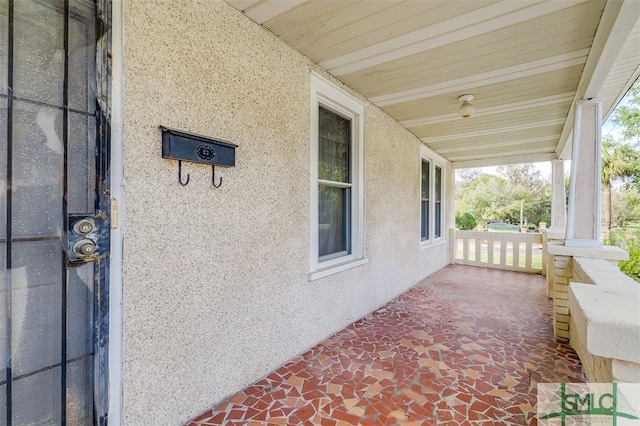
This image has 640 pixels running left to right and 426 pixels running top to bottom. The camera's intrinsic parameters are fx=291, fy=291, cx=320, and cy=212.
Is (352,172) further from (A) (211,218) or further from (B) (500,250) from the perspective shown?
(B) (500,250)

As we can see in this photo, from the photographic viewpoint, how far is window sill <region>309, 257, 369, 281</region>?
2.65m

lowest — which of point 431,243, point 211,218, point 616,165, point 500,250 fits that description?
point 500,250

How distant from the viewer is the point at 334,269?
9.48 feet

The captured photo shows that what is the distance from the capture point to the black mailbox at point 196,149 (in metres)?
1.57

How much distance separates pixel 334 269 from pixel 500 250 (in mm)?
5316

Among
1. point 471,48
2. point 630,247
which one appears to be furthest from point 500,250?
point 471,48

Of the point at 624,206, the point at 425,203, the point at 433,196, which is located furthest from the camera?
the point at 624,206

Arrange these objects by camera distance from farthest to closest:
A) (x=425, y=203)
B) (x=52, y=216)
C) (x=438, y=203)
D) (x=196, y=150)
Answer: (x=438, y=203)
(x=425, y=203)
(x=196, y=150)
(x=52, y=216)

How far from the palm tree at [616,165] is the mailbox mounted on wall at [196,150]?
14.8 metres

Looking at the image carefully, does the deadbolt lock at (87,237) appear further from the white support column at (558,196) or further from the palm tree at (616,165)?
the palm tree at (616,165)

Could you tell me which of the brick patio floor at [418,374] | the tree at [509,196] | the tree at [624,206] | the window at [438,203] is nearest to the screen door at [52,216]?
the brick patio floor at [418,374]

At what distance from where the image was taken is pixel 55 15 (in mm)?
1285

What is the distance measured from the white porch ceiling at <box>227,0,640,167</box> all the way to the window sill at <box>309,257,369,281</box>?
1.90 metres

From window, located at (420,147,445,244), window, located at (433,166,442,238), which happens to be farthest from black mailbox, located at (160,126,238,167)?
window, located at (433,166,442,238)
